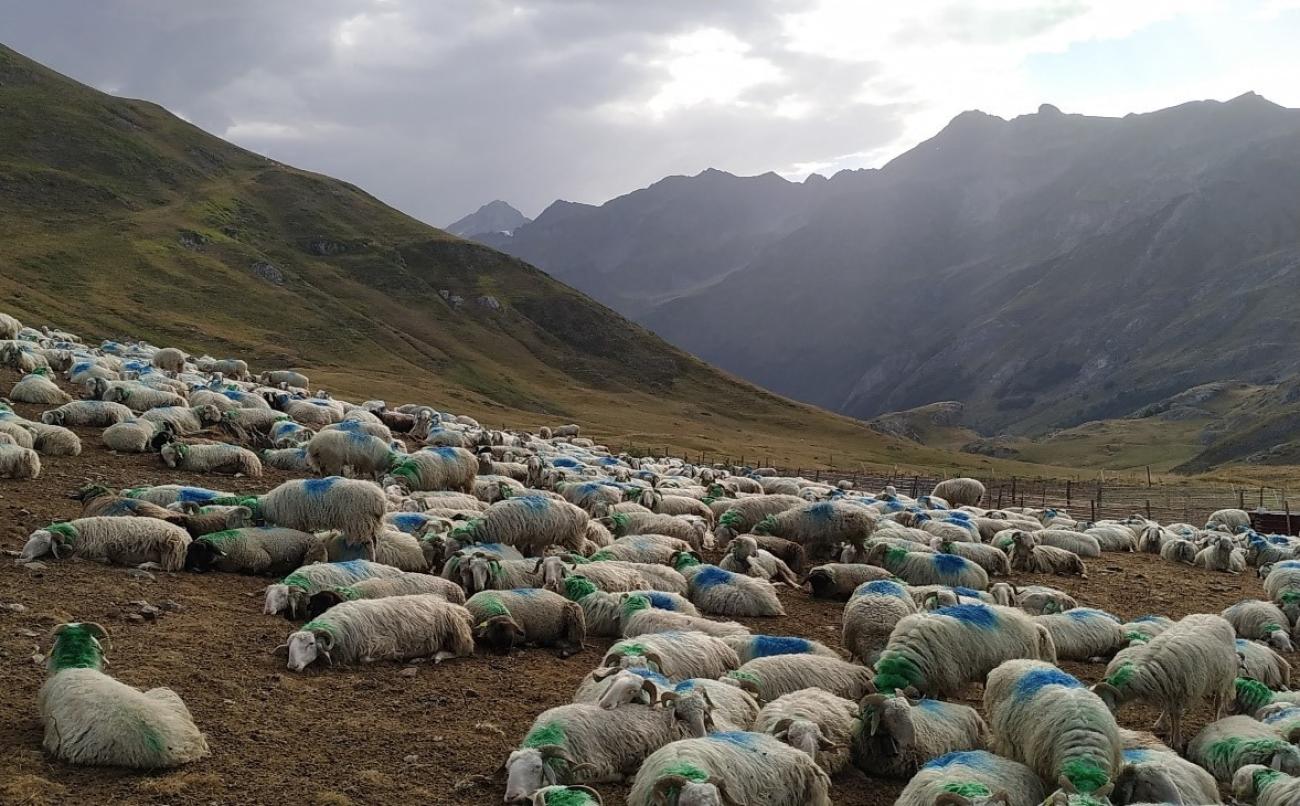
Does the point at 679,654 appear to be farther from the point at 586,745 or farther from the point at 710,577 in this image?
the point at 710,577

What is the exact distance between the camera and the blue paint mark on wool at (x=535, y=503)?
43.9 ft

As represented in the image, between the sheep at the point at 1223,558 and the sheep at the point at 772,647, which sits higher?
the sheep at the point at 772,647

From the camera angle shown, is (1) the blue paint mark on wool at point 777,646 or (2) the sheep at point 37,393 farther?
(2) the sheep at point 37,393

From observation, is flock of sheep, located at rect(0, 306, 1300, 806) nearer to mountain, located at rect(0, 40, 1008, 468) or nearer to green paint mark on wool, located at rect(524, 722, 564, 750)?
green paint mark on wool, located at rect(524, 722, 564, 750)

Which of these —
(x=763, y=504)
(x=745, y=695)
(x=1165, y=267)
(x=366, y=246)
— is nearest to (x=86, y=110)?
(x=366, y=246)

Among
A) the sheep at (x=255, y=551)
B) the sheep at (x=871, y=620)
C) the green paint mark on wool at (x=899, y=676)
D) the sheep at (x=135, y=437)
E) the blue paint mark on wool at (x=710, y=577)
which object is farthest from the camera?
the sheep at (x=135, y=437)

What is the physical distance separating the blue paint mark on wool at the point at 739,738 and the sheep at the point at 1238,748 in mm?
4108

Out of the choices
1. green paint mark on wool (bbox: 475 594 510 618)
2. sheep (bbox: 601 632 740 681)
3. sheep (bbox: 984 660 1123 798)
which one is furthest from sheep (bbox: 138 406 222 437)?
sheep (bbox: 984 660 1123 798)

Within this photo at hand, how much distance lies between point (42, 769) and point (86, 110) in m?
128

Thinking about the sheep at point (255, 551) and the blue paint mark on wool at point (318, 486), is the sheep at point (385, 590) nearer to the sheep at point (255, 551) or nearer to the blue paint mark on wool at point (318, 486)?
the sheep at point (255, 551)

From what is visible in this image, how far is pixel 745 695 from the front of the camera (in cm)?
793

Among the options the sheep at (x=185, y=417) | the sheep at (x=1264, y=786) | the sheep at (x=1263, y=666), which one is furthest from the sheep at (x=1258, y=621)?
the sheep at (x=185, y=417)

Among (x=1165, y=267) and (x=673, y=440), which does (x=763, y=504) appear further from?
(x=1165, y=267)

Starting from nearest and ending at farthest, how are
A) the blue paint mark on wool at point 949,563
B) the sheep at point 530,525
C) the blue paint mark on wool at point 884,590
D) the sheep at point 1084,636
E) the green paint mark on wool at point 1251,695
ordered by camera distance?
the green paint mark on wool at point 1251,695, the blue paint mark on wool at point 884,590, the sheep at point 1084,636, the sheep at point 530,525, the blue paint mark on wool at point 949,563
